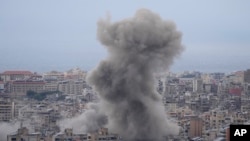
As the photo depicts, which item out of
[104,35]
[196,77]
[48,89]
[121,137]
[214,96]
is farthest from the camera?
[196,77]

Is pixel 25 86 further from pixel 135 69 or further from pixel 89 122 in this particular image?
pixel 135 69

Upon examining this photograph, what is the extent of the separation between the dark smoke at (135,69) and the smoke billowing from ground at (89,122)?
0.21 meters

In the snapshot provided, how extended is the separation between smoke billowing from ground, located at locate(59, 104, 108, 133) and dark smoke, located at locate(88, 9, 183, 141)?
214mm

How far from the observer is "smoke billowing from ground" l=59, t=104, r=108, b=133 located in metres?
11.2

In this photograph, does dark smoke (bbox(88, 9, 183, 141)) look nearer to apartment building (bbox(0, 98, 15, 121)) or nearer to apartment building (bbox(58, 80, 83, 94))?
apartment building (bbox(0, 98, 15, 121))

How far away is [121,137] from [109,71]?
1.57m

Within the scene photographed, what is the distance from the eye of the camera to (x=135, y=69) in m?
11.2

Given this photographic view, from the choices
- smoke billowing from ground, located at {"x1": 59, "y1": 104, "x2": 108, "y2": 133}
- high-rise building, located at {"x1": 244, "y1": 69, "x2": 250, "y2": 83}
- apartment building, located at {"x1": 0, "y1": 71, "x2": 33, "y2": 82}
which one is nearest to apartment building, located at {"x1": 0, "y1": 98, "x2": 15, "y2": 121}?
smoke billowing from ground, located at {"x1": 59, "y1": 104, "x2": 108, "y2": 133}

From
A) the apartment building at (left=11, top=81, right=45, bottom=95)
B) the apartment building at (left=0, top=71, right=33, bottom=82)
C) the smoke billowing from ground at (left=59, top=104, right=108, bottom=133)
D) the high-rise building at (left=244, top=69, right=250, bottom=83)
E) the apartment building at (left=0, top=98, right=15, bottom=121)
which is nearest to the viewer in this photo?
the smoke billowing from ground at (left=59, top=104, right=108, bottom=133)

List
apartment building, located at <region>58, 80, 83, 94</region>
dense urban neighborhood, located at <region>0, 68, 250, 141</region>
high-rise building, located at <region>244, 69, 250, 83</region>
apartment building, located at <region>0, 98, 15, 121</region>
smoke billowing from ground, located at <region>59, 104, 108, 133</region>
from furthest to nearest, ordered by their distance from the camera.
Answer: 1. high-rise building, located at <region>244, 69, 250, 83</region>
2. apartment building, located at <region>58, 80, 83, 94</region>
3. apartment building, located at <region>0, 98, 15, 121</region>
4. smoke billowing from ground, located at <region>59, 104, 108, 133</region>
5. dense urban neighborhood, located at <region>0, 68, 250, 141</region>

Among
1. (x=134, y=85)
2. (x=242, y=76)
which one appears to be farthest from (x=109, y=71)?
(x=242, y=76)

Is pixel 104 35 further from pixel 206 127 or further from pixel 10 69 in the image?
pixel 10 69

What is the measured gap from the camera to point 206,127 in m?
12.2

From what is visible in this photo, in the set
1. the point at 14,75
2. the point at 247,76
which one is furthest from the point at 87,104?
the point at 247,76
